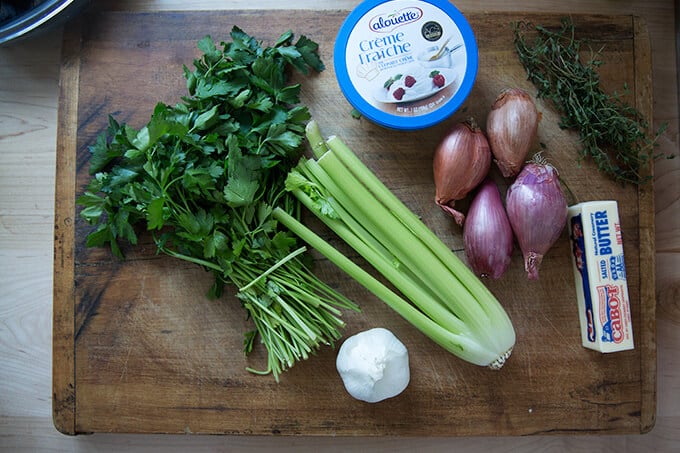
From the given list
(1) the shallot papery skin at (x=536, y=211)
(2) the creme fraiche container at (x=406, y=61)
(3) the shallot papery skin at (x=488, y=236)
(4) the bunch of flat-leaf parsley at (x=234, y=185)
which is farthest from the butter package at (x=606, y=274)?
(4) the bunch of flat-leaf parsley at (x=234, y=185)

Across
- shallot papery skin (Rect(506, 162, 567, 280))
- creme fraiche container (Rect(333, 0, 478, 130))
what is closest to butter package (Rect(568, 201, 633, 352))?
shallot papery skin (Rect(506, 162, 567, 280))

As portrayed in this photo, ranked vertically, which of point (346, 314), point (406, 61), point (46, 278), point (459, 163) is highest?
point (406, 61)

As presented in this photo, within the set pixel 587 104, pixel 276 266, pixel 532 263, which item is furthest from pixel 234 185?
pixel 587 104

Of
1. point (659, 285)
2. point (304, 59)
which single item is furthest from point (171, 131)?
point (659, 285)

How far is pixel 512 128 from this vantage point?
3.85 ft

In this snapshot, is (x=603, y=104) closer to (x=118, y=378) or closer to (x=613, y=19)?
(x=613, y=19)

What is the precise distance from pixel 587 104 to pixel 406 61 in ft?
1.39

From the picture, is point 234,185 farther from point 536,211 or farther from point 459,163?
point 536,211

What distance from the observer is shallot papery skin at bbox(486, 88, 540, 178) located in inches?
46.2

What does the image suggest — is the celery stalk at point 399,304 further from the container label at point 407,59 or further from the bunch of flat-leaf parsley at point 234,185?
the container label at point 407,59

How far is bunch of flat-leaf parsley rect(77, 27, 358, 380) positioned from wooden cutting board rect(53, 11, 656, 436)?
0.26 ft

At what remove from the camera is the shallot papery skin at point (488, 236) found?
3.83 feet

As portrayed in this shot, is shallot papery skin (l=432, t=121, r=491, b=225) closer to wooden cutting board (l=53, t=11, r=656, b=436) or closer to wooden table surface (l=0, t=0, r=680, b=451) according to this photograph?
wooden cutting board (l=53, t=11, r=656, b=436)

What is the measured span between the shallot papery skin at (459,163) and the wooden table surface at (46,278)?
0.40 metres
